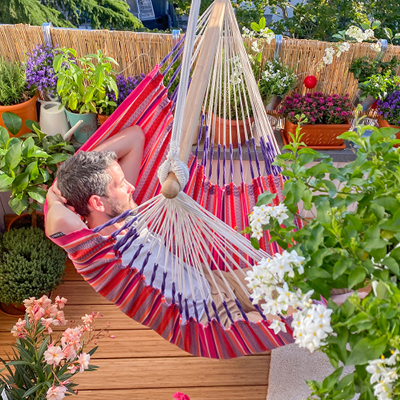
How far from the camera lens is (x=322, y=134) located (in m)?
2.34

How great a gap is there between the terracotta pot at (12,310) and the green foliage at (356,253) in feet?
4.93

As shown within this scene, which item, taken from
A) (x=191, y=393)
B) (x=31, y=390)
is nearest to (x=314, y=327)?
(x=31, y=390)

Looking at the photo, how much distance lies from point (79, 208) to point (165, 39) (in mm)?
1053

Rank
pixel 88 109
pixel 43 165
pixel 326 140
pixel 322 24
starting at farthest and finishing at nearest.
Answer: pixel 322 24 < pixel 326 140 < pixel 88 109 < pixel 43 165

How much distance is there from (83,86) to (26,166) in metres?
0.47

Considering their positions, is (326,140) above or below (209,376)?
above

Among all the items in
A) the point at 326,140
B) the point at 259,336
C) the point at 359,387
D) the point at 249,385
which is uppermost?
the point at 359,387

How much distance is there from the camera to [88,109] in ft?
6.87

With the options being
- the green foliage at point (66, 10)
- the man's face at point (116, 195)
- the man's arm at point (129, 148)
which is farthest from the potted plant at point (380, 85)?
the green foliage at point (66, 10)

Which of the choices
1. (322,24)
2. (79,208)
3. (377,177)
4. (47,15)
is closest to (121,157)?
(79,208)

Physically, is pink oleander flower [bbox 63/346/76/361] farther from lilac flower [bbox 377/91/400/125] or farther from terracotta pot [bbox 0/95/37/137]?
lilac flower [bbox 377/91/400/125]

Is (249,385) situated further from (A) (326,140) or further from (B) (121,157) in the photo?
(A) (326,140)

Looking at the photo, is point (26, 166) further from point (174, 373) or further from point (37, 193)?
point (174, 373)

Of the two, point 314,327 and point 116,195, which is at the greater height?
point 314,327
